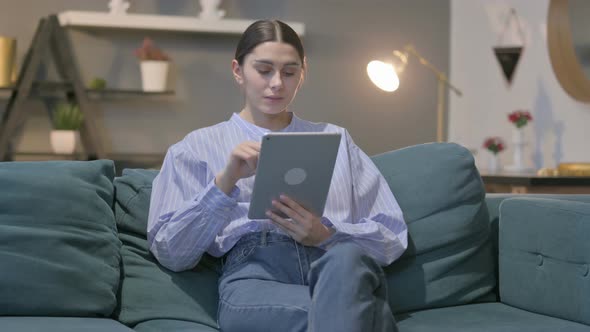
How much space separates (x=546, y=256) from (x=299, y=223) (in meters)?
0.64

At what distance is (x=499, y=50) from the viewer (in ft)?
16.2

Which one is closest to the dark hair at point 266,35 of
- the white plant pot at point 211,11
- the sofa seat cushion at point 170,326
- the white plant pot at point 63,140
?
the sofa seat cushion at point 170,326

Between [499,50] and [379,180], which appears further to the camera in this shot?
[499,50]

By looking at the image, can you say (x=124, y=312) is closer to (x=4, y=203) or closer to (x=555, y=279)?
(x=4, y=203)

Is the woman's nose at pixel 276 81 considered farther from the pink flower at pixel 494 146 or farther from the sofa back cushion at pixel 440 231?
the pink flower at pixel 494 146

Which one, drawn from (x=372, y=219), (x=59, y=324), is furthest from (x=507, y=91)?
(x=59, y=324)

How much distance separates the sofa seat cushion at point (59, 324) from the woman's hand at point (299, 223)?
0.40 m

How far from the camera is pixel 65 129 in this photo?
4.68m

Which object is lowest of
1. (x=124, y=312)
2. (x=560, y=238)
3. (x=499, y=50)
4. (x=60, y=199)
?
(x=124, y=312)

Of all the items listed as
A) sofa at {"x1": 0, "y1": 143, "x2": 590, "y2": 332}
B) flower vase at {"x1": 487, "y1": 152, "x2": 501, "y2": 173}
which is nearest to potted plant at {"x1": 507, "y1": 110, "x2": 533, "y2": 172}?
flower vase at {"x1": 487, "y1": 152, "x2": 501, "y2": 173}

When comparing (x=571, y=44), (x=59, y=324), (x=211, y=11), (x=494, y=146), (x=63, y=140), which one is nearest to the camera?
(x=59, y=324)

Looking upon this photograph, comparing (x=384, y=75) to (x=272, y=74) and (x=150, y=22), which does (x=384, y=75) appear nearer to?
(x=150, y=22)

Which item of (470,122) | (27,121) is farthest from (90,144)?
(470,122)

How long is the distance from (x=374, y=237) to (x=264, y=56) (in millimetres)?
512
